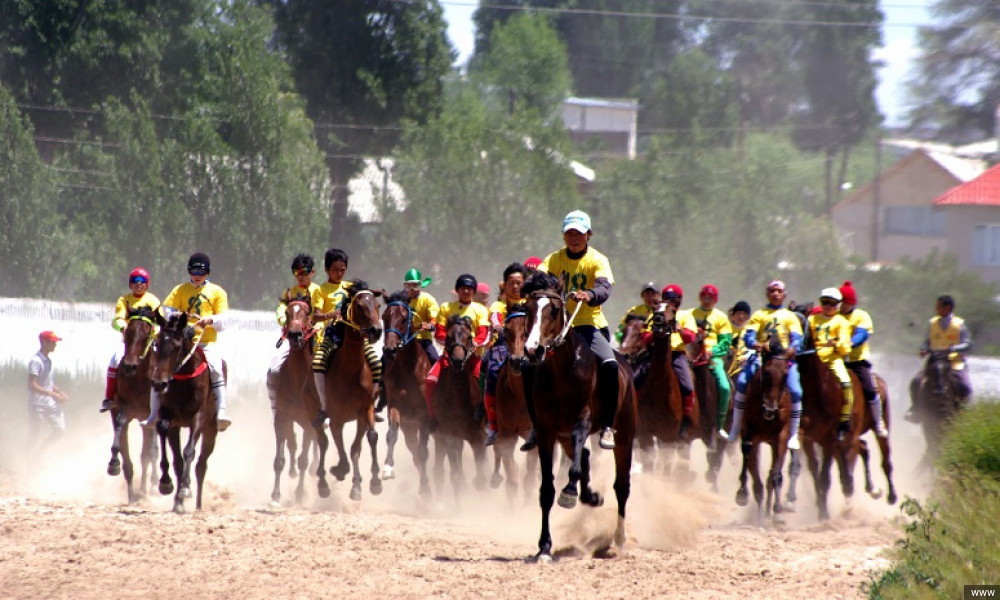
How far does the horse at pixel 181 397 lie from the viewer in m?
13.3

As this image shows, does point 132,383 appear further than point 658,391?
No

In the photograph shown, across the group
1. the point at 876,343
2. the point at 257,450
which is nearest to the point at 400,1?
the point at 876,343

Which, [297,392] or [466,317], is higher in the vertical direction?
[466,317]

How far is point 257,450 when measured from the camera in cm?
2056

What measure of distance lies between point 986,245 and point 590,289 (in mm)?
35984

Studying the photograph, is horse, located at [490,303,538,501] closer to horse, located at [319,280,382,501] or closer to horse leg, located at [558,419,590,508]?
horse leg, located at [558,419,590,508]

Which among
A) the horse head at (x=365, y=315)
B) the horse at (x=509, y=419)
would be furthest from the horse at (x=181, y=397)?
the horse at (x=509, y=419)

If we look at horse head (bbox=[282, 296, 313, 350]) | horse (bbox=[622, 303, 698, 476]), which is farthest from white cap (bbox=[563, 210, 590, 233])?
horse head (bbox=[282, 296, 313, 350])

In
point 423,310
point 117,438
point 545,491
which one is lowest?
point 117,438

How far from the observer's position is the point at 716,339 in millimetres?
16500

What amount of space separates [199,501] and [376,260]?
89.8ft

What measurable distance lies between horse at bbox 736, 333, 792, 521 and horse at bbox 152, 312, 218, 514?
6.12m

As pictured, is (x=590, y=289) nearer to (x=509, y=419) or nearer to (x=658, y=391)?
(x=509, y=419)

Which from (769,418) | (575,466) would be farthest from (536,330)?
(769,418)
